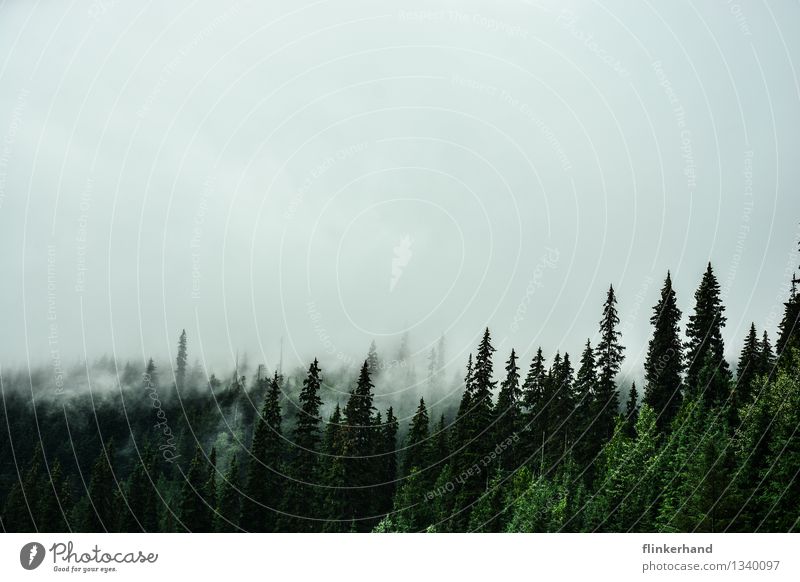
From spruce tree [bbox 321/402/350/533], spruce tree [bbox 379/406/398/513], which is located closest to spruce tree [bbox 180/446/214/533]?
spruce tree [bbox 321/402/350/533]

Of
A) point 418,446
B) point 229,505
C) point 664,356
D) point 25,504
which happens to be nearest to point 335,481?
point 418,446

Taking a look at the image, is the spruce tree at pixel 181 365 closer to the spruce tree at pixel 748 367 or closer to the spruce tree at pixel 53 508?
the spruce tree at pixel 53 508

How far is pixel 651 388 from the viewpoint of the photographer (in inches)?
2552

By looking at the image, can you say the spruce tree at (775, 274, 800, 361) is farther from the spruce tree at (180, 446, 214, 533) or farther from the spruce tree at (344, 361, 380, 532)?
the spruce tree at (180, 446, 214, 533)
